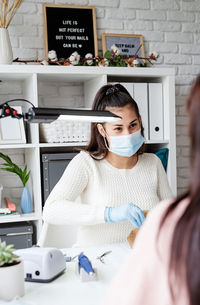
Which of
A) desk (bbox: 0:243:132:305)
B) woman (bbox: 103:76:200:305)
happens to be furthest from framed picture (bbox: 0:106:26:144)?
woman (bbox: 103:76:200:305)

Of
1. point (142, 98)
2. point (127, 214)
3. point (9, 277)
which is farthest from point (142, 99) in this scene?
point (9, 277)

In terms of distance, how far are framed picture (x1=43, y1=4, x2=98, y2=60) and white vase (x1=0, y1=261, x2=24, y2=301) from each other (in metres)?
1.87

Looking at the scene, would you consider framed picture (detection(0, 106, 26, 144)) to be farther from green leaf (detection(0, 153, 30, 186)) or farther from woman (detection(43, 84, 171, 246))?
woman (detection(43, 84, 171, 246))

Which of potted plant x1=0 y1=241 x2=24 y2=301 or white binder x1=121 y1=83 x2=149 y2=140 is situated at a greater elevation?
white binder x1=121 y1=83 x2=149 y2=140

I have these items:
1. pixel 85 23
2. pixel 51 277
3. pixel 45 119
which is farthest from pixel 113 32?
pixel 51 277

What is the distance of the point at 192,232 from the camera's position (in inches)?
23.0

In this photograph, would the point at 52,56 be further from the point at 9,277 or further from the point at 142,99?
the point at 9,277

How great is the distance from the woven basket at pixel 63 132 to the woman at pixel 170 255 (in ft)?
6.17

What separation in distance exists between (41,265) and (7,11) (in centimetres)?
191

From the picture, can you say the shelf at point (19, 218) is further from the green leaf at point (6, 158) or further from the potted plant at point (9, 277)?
the potted plant at point (9, 277)

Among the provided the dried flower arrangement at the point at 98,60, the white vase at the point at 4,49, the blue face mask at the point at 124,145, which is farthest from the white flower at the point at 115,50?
the blue face mask at the point at 124,145

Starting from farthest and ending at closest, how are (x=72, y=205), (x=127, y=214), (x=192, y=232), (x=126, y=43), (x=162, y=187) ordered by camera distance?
(x=126, y=43)
(x=162, y=187)
(x=72, y=205)
(x=127, y=214)
(x=192, y=232)

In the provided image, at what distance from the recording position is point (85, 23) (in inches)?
114

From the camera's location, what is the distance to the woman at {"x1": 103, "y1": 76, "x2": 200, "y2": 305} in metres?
0.58
